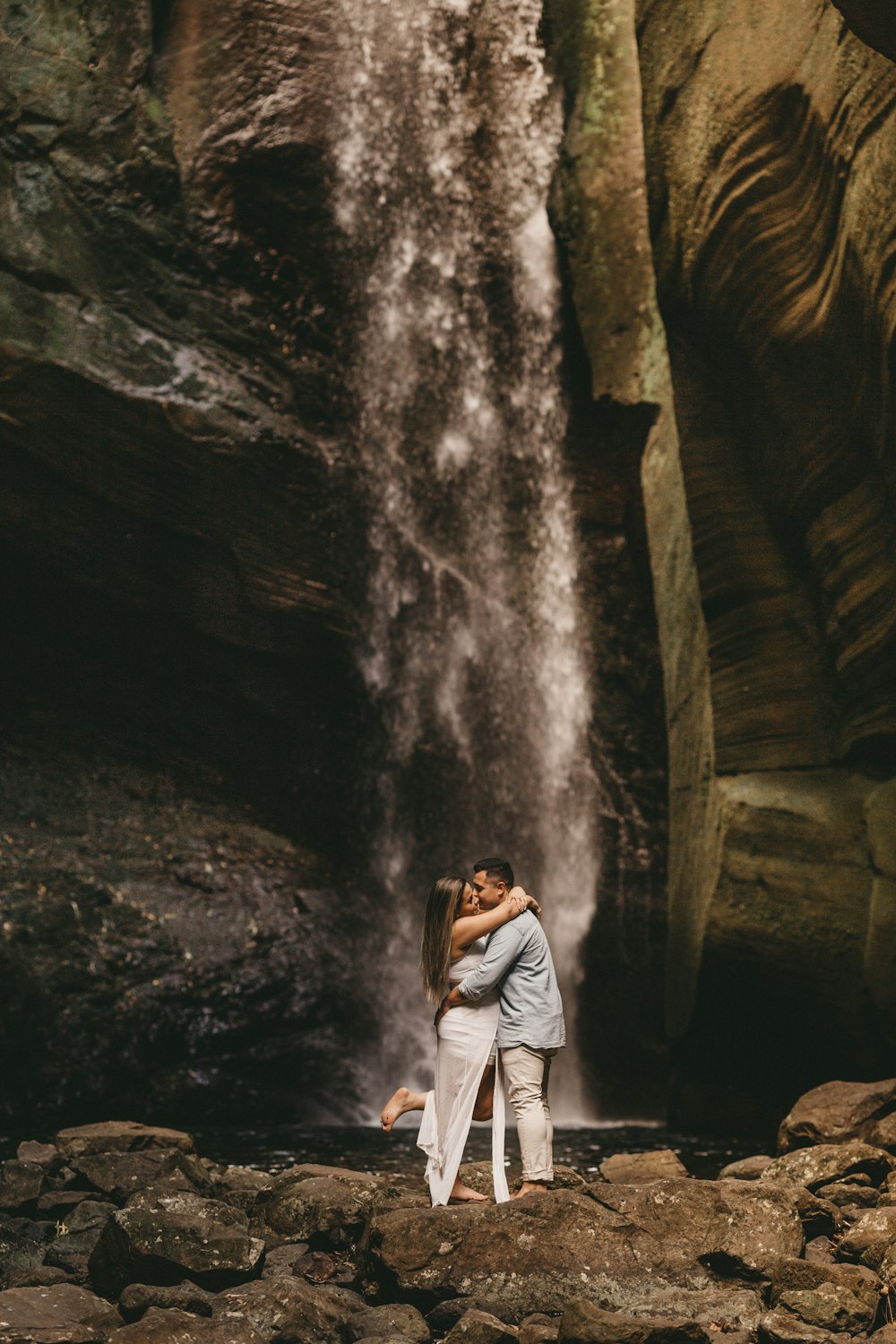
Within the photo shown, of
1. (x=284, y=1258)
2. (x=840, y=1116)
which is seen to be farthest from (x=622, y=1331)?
(x=840, y=1116)

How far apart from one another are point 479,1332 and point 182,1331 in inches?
33.1

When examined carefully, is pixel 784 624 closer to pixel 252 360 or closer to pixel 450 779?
pixel 450 779

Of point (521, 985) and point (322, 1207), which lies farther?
point (322, 1207)

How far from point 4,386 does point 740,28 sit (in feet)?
20.2

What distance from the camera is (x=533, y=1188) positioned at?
4621 mm

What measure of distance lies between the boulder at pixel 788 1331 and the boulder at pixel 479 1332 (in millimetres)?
742

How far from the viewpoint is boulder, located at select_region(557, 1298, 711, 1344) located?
3.55m

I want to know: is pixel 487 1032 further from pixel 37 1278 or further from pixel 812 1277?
pixel 37 1278

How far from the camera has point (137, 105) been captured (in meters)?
11.6

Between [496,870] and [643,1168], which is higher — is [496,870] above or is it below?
above

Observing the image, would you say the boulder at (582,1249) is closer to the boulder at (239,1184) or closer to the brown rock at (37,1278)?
the brown rock at (37,1278)

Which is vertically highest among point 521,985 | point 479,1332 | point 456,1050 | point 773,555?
point 773,555

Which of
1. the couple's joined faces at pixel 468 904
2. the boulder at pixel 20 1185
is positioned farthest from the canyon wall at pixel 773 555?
the boulder at pixel 20 1185

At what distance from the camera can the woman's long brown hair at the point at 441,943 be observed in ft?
15.7
